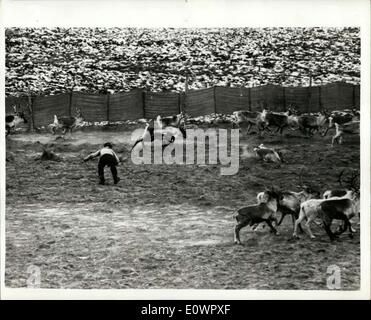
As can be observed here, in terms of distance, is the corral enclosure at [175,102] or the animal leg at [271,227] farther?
the corral enclosure at [175,102]

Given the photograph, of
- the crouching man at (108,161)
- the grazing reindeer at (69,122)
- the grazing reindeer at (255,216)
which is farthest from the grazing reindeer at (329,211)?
the grazing reindeer at (69,122)

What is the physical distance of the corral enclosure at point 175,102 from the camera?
611 cm

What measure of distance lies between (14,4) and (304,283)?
3.61 metres

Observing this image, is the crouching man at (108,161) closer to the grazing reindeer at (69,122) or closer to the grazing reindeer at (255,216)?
the grazing reindeer at (69,122)

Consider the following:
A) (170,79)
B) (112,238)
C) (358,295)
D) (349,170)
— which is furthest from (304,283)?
(170,79)

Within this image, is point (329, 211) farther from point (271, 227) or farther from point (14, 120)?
point (14, 120)

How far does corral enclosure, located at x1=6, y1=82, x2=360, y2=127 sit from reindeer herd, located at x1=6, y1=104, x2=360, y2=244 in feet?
0.23

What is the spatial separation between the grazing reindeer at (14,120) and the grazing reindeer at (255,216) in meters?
2.18

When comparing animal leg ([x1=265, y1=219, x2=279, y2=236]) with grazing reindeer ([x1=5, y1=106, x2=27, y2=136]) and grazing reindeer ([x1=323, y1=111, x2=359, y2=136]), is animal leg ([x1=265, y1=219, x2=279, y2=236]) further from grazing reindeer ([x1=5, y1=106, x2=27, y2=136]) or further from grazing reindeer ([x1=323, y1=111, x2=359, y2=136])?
grazing reindeer ([x1=5, y1=106, x2=27, y2=136])

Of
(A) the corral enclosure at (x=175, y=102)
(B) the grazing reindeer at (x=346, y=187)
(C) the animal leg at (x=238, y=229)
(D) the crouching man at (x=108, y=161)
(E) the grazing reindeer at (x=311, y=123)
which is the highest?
(A) the corral enclosure at (x=175, y=102)

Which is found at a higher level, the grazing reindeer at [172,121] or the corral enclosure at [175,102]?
the corral enclosure at [175,102]

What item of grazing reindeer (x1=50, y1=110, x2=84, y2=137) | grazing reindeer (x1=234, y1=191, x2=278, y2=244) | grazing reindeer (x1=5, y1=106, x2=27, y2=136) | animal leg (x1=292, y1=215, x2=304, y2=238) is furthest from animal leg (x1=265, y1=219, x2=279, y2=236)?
grazing reindeer (x1=5, y1=106, x2=27, y2=136)

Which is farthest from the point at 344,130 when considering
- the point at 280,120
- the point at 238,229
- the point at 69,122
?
the point at 69,122
